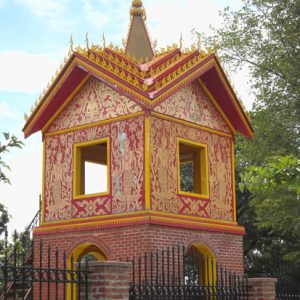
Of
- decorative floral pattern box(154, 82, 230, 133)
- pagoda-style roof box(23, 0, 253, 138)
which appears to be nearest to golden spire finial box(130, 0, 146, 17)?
pagoda-style roof box(23, 0, 253, 138)

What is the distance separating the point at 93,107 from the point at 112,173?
6.52 feet

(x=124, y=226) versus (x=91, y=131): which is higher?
(x=91, y=131)

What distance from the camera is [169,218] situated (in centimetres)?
1602

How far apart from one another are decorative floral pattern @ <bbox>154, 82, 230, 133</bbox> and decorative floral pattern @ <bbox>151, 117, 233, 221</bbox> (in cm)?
28

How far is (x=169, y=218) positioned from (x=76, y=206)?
2.63m

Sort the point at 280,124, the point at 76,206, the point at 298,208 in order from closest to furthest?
the point at 76,206, the point at 298,208, the point at 280,124

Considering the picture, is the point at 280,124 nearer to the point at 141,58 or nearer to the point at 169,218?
the point at 141,58

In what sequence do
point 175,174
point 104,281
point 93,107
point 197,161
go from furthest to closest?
1. point 197,161
2. point 93,107
3. point 175,174
4. point 104,281

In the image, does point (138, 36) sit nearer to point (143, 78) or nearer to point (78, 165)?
point (143, 78)

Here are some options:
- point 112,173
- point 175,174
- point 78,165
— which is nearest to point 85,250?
point 78,165

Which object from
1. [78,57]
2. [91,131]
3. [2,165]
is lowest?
[2,165]

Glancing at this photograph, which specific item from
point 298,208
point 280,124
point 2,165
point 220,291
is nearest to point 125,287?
point 220,291

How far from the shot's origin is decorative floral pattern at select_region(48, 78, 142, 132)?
667 inches

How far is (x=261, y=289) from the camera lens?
47.4ft
